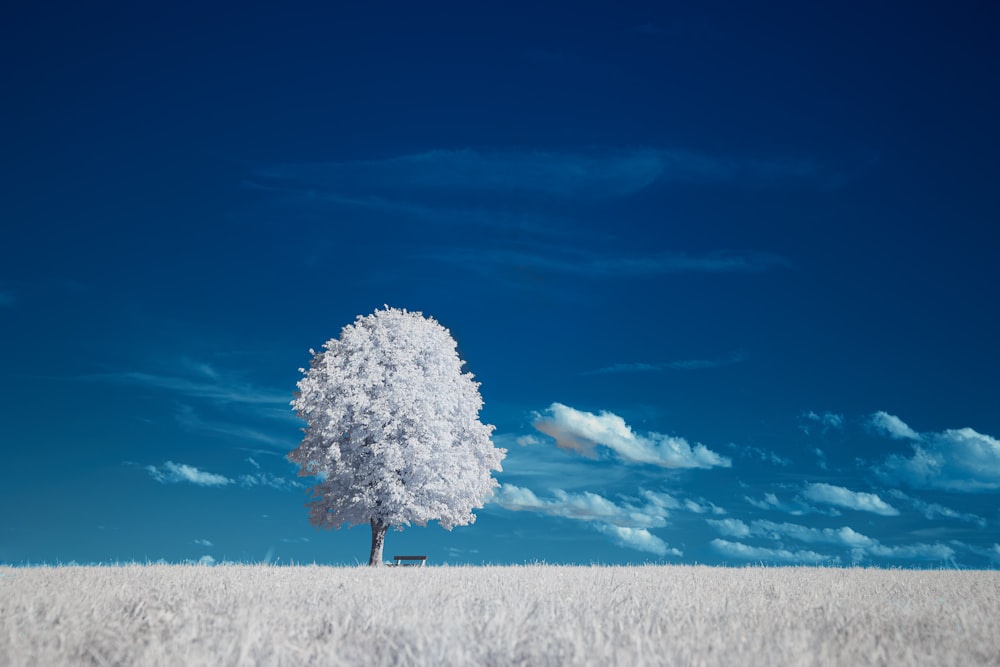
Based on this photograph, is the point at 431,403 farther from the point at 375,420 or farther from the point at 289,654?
the point at 289,654

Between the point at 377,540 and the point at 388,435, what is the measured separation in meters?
4.74

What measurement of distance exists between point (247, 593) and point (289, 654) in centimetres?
469

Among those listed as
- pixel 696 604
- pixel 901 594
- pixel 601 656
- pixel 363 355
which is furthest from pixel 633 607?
pixel 363 355

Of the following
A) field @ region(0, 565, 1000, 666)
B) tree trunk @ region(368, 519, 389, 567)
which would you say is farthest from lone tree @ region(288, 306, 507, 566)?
field @ region(0, 565, 1000, 666)

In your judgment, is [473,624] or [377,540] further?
[377,540]

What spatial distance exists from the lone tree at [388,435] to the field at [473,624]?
53.6ft

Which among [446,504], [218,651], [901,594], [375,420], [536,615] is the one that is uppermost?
[375,420]

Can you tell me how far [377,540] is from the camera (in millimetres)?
31672

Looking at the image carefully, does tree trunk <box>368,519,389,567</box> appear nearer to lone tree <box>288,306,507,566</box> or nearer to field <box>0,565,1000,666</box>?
lone tree <box>288,306,507,566</box>

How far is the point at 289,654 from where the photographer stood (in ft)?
24.7

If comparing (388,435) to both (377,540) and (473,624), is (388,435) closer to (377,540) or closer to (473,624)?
(377,540)

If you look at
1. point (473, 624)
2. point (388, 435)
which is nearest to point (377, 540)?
point (388, 435)

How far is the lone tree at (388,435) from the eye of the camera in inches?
1200

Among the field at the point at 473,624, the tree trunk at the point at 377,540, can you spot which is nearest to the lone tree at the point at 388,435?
the tree trunk at the point at 377,540
